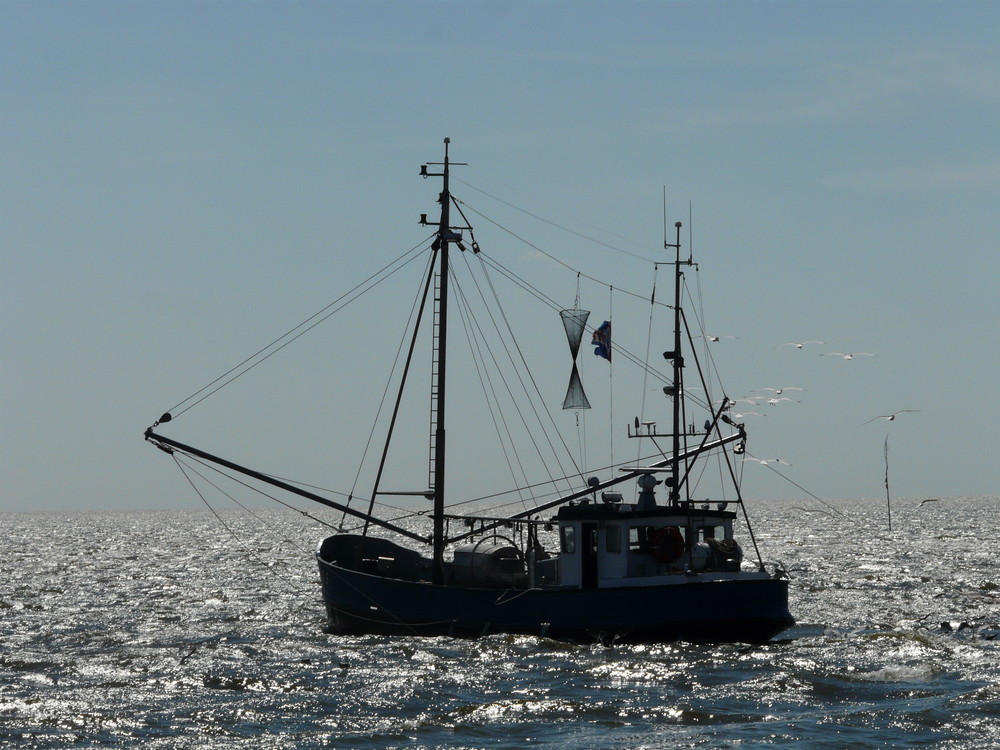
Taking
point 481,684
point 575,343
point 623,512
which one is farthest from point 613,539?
point 481,684

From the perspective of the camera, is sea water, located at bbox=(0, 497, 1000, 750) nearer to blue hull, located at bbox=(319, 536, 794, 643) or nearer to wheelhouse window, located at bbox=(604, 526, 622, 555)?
blue hull, located at bbox=(319, 536, 794, 643)

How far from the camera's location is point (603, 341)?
1501 inches

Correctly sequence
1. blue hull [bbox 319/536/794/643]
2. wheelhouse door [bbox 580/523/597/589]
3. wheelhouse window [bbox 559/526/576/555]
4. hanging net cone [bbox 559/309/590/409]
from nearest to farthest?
blue hull [bbox 319/536/794/643], wheelhouse door [bbox 580/523/597/589], wheelhouse window [bbox 559/526/576/555], hanging net cone [bbox 559/309/590/409]

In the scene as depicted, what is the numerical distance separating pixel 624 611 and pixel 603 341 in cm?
884

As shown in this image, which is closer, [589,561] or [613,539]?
[613,539]

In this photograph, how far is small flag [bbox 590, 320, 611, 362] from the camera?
125 ft

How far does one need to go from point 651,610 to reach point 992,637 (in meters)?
10.1

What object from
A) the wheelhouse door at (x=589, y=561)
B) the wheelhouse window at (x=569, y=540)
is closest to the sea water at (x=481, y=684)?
the wheelhouse door at (x=589, y=561)

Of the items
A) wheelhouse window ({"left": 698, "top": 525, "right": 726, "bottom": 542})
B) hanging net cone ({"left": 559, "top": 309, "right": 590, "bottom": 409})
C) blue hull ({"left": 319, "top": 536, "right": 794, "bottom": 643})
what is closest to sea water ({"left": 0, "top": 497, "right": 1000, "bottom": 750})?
blue hull ({"left": 319, "top": 536, "right": 794, "bottom": 643})

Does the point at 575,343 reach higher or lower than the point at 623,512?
higher

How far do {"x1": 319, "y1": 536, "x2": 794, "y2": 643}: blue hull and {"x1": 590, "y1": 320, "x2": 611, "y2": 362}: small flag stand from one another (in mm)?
7890

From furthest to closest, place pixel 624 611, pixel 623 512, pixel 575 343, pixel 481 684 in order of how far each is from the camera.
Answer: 1. pixel 575 343
2. pixel 623 512
3. pixel 624 611
4. pixel 481 684

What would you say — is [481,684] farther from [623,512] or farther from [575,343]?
[575,343]

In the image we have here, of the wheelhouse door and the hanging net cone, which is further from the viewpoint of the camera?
the hanging net cone
